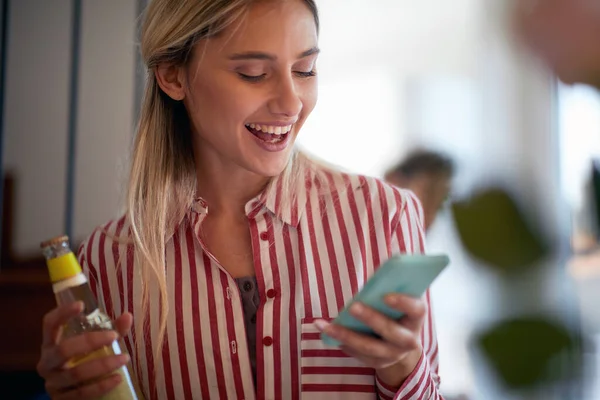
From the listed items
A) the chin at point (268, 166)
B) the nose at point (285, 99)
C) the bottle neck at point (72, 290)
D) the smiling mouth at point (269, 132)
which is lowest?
the bottle neck at point (72, 290)

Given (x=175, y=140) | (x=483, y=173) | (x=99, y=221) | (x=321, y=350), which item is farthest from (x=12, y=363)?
(x=483, y=173)

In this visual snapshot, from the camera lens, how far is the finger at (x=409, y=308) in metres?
0.84

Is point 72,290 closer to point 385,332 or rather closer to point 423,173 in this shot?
point 385,332

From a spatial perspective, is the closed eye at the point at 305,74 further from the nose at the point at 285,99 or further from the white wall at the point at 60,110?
the white wall at the point at 60,110

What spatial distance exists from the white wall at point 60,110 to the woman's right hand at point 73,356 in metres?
3.03

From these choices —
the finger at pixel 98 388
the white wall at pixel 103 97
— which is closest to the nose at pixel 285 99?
the finger at pixel 98 388

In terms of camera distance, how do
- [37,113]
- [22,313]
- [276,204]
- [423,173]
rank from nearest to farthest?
[276,204] < [423,173] < [22,313] < [37,113]

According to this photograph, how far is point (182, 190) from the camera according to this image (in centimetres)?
134

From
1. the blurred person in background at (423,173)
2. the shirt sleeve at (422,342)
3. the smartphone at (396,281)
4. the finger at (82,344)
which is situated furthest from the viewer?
the blurred person in background at (423,173)

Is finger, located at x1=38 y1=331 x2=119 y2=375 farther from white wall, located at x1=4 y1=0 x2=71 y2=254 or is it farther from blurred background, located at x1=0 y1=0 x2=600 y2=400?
white wall, located at x1=4 y1=0 x2=71 y2=254

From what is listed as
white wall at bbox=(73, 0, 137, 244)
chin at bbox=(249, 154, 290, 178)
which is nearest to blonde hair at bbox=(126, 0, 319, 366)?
chin at bbox=(249, 154, 290, 178)

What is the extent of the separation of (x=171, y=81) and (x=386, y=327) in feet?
2.26

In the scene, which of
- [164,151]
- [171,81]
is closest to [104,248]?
[164,151]

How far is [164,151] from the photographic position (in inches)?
53.2
